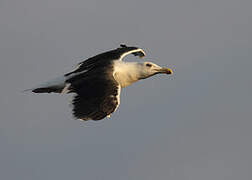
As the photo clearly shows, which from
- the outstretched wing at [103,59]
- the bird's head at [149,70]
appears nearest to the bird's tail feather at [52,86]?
the outstretched wing at [103,59]

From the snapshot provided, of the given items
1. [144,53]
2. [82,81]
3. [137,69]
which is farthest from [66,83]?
[144,53]

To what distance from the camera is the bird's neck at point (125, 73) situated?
24328 millimetres

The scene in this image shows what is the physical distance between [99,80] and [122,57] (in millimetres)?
3389

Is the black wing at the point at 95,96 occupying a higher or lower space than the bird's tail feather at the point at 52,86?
lower

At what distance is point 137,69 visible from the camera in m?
25.0

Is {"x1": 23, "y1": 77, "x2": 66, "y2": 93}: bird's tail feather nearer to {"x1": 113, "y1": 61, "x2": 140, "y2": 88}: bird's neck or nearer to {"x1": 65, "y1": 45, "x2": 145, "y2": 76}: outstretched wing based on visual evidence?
{"x1": 65, "y1": 45, "x2": 145, "y2": 76}: outstretched wing

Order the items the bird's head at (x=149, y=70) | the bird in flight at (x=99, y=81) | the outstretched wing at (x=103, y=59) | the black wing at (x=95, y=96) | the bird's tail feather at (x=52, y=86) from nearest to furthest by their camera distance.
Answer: the black wing at (x=95, y=96) → the bird in flight at (x=99, y=81) → the bird's tail feather at (x=52, y=86) → the outstretched wing at (x=103, y=59) → the bird's head at (x=149, y=70)

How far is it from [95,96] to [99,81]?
2.57ft

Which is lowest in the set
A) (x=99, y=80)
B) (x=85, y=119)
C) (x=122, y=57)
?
(x=85, y=119)

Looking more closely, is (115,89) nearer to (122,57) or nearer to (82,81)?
(82,81)

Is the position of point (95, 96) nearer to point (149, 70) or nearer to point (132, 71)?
point (132, 71)

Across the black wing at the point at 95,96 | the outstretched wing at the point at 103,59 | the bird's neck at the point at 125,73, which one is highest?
the outstretched wing at the point at 103,59

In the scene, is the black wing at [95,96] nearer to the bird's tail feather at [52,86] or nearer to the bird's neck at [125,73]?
the bird's tail feather at [52,86]

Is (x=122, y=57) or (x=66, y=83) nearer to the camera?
(x=66, y=83)
